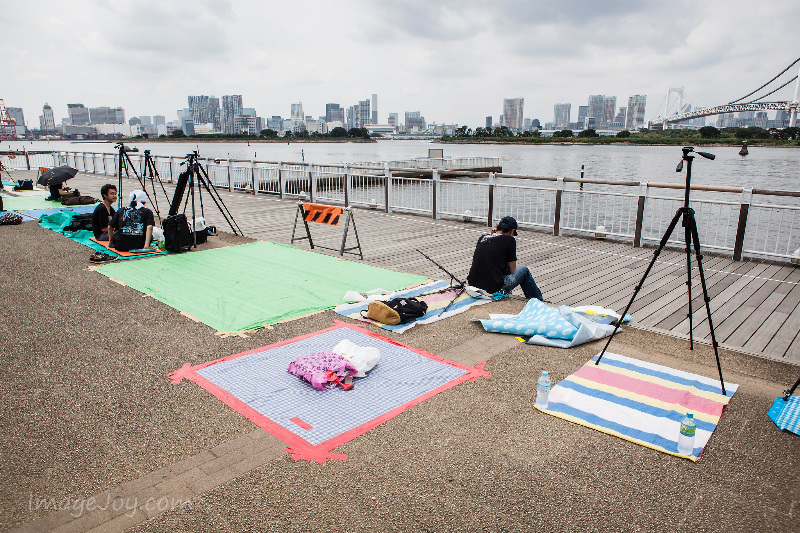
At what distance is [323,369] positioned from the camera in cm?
439

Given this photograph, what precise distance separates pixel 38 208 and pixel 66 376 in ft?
41.3

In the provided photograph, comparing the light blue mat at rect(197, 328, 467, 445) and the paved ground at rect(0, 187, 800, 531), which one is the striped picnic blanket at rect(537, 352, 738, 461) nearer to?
the paved ground at rect(0, 187, 800, 531)

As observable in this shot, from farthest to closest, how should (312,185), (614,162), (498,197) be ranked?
(614,162) → (312,185) → (498,197)

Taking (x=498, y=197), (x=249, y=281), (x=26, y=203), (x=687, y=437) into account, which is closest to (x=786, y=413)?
(x=687, y=437)

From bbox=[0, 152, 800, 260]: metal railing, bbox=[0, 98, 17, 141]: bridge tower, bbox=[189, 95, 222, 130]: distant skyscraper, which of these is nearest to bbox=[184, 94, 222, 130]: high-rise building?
bbox=[189, 95, 222, 130]: distant skyscraper

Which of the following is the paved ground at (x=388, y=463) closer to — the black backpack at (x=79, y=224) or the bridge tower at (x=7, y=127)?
the black backpack at (x=79, y=224)

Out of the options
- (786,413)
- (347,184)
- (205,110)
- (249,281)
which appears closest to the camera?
(786,413)

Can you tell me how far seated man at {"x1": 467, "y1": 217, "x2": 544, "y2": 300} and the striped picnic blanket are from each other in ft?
6.45

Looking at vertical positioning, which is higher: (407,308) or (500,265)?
(500,265)

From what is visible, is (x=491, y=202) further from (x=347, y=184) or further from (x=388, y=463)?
(x=388, y=463)

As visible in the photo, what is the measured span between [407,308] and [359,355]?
128 cm

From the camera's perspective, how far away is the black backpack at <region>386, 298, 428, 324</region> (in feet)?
18.9

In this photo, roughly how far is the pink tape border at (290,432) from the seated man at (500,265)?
73.1 inches

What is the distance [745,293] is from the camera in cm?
689
